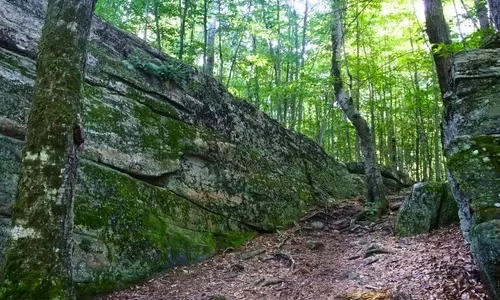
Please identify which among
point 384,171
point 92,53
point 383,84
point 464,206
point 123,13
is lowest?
point 464,206

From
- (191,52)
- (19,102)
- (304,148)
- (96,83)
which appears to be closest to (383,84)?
(304,148)

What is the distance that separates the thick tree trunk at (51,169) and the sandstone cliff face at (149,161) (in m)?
2.63

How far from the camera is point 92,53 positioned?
8.66 m

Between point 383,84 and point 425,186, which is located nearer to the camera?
point 425,186

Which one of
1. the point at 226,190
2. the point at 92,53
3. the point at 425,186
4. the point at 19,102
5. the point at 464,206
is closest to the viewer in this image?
the point at 464,206

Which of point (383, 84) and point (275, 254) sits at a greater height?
point (383, 84)

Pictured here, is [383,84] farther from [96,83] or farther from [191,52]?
[96,83]

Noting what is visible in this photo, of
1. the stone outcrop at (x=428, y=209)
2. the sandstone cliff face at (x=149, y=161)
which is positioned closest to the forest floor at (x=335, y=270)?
the stone outcrop at (x=428, y=209)

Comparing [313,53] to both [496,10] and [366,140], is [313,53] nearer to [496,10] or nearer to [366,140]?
[366,140]

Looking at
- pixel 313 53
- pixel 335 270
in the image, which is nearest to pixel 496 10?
pixel 335 270

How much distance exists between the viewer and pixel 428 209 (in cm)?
742

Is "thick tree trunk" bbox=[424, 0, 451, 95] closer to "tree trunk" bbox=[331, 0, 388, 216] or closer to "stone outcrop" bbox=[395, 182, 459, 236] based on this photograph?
"stone outcrop" bbox=[395, 182, 459, 236]

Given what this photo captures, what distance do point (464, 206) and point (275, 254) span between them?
4373mm

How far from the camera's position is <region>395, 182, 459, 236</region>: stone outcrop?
23.7ft
